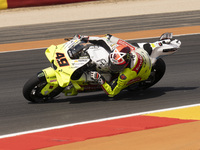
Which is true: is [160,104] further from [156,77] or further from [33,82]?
[33,82]

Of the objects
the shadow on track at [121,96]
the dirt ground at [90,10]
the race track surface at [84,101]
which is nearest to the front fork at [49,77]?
the race track surface at [84,101]

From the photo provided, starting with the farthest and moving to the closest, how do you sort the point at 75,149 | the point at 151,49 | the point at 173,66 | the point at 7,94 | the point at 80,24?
the point at 80,24, the point at 173,66, the point at 7,94, the point at 151,49, the point at 75,149

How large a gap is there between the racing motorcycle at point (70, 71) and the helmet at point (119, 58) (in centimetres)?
17

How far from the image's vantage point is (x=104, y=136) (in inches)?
239

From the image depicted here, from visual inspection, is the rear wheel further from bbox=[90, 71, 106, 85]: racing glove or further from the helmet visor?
bbox=[90, 71, 106, 85]: racing glove

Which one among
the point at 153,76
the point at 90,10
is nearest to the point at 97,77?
the point at 153,76

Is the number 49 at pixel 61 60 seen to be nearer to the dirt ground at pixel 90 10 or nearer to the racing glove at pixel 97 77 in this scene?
the racing glove at pixel 97 77

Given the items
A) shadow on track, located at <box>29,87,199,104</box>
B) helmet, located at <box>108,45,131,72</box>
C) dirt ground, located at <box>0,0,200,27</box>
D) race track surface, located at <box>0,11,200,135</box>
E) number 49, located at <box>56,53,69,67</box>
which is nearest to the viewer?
race track surface, located at <box>0,11,200,135</box>

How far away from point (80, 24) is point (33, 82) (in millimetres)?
10098

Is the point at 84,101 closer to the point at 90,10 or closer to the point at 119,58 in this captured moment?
the point at 119,58

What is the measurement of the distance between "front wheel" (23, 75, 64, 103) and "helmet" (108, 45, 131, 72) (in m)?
1.17

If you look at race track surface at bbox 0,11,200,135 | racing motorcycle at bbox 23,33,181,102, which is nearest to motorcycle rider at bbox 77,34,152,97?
racing motorcycle at bbox 23,33,181,102

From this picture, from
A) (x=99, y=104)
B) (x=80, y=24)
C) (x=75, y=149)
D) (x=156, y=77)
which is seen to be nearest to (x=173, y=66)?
(x=156, y=77)

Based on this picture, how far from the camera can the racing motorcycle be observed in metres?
7.58
